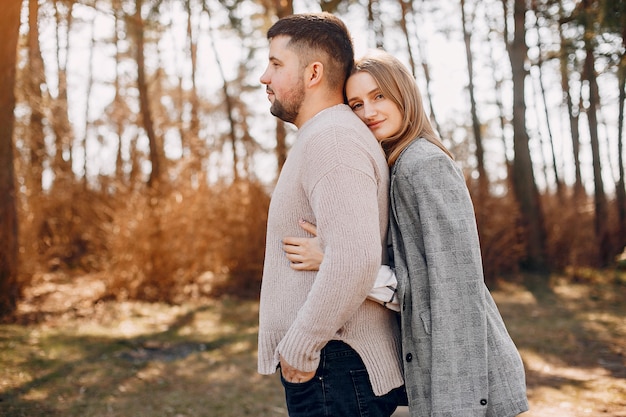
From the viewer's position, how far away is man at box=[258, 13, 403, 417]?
5.75 feet

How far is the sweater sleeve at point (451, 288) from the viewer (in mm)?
1908

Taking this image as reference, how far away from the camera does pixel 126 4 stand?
8750 mm

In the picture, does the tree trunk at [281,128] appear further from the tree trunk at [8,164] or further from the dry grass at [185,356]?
the tree trunk at [8,164]

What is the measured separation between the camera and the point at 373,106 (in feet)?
7.20

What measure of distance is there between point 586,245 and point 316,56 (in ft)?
38.6

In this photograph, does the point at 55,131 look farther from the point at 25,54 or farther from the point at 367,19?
the point at 367,19

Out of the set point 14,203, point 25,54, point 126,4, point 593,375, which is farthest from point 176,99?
point 593,375

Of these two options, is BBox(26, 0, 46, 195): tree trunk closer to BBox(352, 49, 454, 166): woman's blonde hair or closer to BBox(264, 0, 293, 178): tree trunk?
BBox(264, 0, 293, 178): tree trunk

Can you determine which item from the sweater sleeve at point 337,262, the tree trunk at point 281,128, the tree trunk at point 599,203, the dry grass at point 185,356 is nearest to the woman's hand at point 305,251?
the sweater sleeve at point 337,262

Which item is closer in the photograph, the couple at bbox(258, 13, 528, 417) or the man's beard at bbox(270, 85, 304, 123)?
the couple at bbox(258, 13, 528, 417)

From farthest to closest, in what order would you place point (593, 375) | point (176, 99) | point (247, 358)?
point (176, 99) → point (247, 358) → point (593, 375)

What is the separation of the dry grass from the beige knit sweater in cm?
298

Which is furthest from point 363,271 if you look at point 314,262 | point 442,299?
point 442,299

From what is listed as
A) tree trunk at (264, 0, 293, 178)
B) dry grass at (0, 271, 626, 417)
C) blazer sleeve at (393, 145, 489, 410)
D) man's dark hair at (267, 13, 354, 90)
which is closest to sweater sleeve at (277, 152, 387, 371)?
blazer sleeve at (393, 145, 489, 410)
